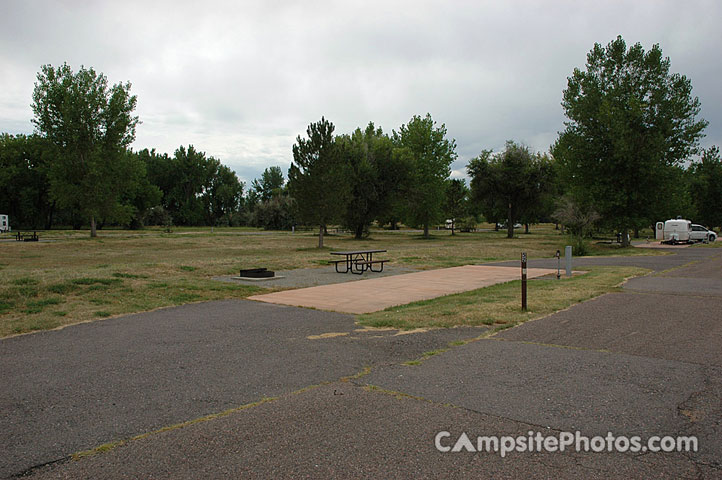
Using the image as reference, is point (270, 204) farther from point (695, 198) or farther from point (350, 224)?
point (695, 198)

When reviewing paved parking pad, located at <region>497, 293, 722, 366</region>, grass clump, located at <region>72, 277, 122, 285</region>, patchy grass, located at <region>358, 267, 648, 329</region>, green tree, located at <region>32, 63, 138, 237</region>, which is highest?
green tree, located at <region>32, 63, 138, 237</region>

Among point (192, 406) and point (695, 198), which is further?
point (695, 198)

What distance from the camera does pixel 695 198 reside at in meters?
69.4

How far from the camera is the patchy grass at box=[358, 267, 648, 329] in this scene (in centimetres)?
802

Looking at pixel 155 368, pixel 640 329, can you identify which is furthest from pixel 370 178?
pixel 155 368

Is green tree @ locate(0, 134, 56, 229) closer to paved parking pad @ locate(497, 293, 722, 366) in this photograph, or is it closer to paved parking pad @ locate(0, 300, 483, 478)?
paved parking pad @ locate(0, 300, 483, 478)

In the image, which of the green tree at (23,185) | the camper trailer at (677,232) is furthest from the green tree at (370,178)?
the green tree at (23,185)

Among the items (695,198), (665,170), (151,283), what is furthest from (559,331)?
(695,198)

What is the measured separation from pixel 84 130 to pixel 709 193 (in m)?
77.3

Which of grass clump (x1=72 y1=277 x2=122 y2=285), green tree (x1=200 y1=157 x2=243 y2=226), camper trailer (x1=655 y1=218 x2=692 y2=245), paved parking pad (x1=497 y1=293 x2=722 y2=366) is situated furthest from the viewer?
green tree (x1=200 y1=157 x2=243 y2=226)

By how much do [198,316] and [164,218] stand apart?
246ft

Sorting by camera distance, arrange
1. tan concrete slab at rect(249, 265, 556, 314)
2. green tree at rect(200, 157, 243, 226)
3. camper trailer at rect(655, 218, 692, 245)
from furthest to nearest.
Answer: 1. green tree at rect(200, 157, 243, 226)
2. camper trailer at rect(655, 218, 692, 245)
3. tan concrete slab at rect(249, 265, 556, 314)

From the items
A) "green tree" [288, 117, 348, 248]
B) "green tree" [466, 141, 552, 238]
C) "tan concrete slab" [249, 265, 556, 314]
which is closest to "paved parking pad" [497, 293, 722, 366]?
"tan concrete slab" [249, 265, 556, 314]

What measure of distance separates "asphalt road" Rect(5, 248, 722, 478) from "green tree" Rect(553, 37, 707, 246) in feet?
100
